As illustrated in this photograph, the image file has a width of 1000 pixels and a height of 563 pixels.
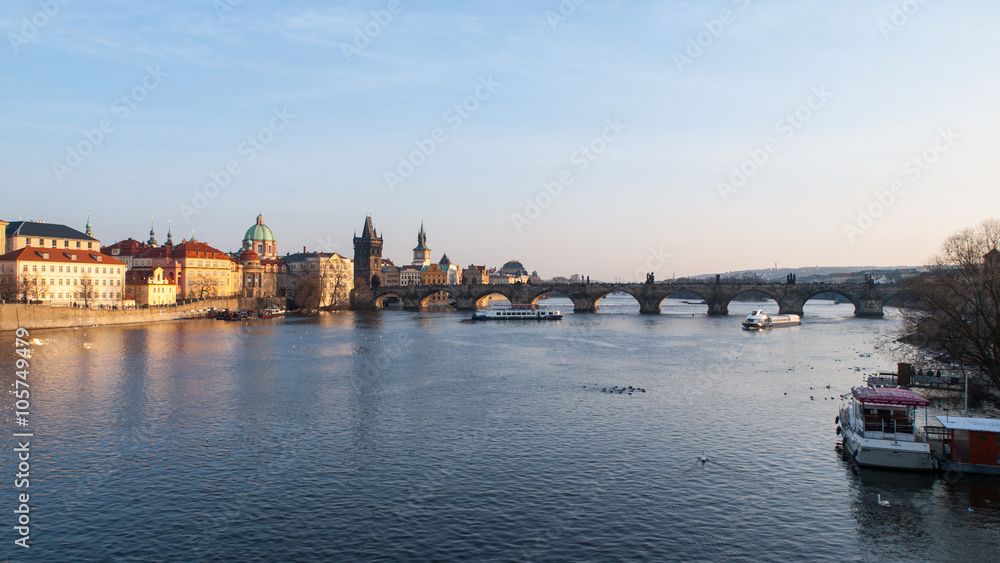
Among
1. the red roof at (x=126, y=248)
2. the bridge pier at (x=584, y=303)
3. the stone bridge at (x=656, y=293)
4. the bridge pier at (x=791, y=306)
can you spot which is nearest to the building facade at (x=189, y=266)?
the red roof at (x=126, y=248)

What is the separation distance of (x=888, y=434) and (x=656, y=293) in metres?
126

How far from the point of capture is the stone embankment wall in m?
86.6

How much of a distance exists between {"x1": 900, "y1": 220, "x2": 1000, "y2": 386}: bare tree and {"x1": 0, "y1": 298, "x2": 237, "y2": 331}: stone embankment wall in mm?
99013

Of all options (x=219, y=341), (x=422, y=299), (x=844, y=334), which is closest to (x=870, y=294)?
(x=844, y=334)

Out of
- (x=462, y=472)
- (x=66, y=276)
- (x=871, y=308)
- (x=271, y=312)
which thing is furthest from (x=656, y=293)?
(x=462, y=472)

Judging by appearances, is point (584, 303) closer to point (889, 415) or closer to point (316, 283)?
point (316, 283)

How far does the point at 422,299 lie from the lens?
18288 cm

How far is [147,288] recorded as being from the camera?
411ft

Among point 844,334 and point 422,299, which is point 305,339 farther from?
point 422,299

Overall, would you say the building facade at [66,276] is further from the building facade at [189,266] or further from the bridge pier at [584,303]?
the bridge pier at [584,303]

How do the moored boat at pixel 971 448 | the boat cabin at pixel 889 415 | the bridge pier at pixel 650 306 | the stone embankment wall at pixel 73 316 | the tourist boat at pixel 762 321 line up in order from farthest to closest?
the bridge pier at pixel 650 306 → the tourist boat at pixel 762 321 → the stone embankment wall at pixel 73 316 → the boat cabin at pixel 889 415 → the moored boat at pixel 971 448

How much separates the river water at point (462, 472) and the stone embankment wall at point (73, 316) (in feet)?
127

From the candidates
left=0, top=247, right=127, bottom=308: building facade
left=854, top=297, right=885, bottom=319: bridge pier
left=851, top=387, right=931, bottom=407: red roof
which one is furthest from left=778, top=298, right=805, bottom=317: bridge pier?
left=0, top=247, right=127, bottom=308: building facade

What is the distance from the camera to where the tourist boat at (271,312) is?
13814 cm
